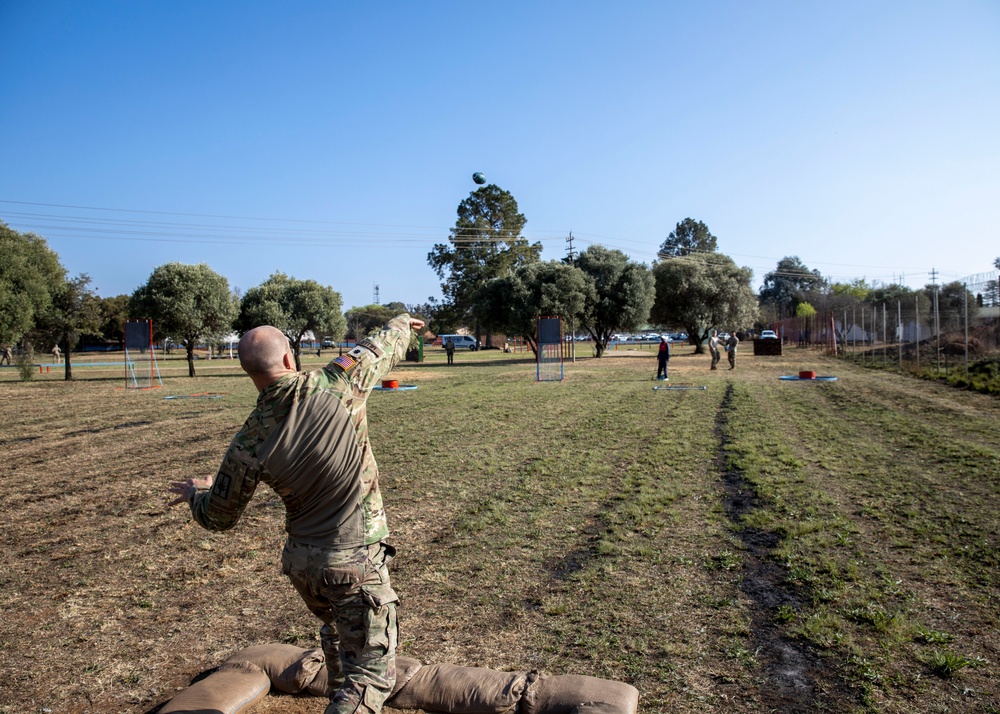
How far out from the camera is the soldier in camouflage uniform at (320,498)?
2732 millimetres

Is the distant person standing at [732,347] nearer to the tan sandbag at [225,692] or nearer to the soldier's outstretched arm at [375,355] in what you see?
the soldier's outstretched arm at [375,355]

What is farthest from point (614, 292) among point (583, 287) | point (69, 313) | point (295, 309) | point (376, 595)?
point (376, 595)

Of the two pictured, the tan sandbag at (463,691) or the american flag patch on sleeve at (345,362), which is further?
the tan sandbag at (463,691)

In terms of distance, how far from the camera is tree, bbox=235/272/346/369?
3794 cm

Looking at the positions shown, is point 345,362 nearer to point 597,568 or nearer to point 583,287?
point 597,568

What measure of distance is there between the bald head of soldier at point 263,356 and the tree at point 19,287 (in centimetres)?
2779

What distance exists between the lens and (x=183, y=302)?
31.7 metres

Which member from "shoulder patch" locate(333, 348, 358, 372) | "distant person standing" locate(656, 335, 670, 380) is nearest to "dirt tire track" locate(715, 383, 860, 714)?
"shoulder patch" locate(333, 348, 358, 372)

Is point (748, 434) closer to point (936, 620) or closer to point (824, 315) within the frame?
point (936, 620)

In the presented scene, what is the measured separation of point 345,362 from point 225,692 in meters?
1.93

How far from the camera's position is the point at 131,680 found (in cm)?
390

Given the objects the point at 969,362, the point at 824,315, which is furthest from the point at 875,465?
the point at 824,315

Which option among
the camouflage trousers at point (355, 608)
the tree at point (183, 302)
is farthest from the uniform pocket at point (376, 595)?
the tree at point (183, 302)

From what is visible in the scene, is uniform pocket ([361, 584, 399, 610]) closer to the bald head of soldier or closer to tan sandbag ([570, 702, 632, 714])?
the bald head of soldier
